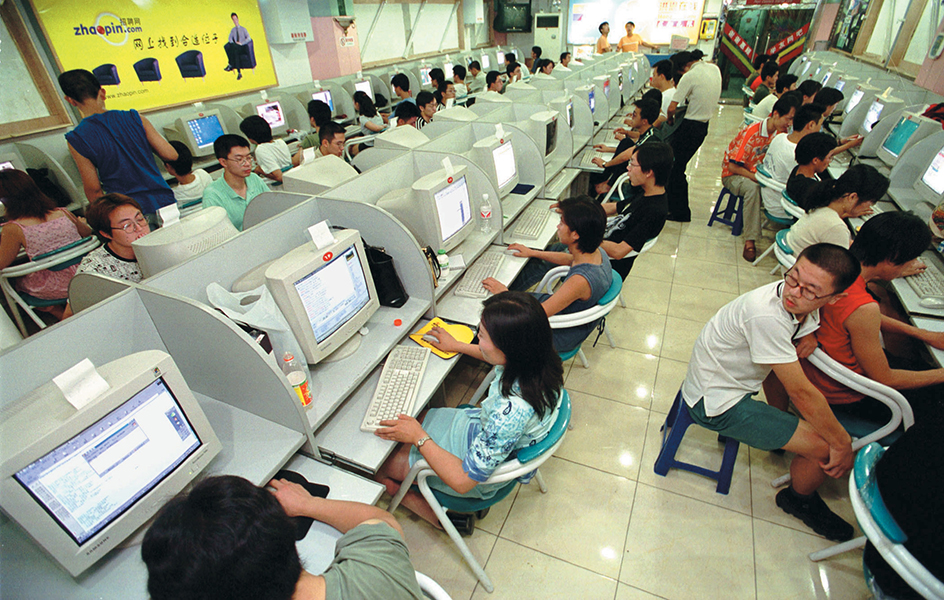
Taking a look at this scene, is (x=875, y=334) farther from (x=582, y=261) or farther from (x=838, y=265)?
(x=582, y=261)

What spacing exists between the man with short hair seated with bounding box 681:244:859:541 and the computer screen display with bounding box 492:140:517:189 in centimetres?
173

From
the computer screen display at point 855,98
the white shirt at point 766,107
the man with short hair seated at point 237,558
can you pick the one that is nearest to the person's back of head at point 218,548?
the man with short hair seated at point 237,558

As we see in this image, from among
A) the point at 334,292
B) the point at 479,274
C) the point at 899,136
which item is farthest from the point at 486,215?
the point at 899,136

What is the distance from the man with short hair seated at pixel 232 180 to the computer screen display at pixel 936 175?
425cm

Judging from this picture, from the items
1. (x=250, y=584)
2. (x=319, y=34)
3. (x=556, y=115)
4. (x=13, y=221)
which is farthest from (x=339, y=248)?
(x=319, y=34)

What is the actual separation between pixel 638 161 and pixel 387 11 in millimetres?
6795

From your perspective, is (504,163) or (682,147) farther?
(682,147)

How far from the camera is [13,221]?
97.1 inches

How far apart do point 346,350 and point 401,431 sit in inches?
18.7

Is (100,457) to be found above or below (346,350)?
above

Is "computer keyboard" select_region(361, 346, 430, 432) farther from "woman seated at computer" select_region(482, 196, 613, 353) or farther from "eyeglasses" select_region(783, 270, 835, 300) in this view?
"eyeglasses" select_region(783, 270, 835, 300)

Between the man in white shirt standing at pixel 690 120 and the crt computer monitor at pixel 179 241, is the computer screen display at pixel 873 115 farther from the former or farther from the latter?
the crt computer monitor at pixel 179 241

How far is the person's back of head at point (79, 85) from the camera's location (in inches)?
103

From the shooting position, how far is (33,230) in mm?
2506
